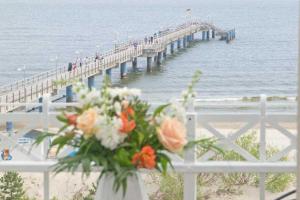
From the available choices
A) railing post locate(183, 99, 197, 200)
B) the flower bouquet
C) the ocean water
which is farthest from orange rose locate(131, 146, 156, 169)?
the ocean water

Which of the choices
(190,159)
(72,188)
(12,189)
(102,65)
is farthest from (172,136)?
(102,65)

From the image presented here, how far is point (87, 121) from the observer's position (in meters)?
2.83

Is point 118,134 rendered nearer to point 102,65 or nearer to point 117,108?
point 117,108

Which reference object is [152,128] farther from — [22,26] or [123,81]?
[22,26]

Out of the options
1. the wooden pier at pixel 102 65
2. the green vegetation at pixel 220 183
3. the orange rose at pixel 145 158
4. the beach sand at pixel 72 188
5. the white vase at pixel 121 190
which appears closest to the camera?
the orange rose at pixel 145 158

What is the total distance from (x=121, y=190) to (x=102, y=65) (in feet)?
109

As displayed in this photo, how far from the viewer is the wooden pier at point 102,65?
25.7 m

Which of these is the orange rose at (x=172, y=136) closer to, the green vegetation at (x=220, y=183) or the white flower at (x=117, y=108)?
the white flower at (x=117, y=108)

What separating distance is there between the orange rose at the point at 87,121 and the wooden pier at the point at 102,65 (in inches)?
565

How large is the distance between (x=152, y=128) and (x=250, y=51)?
54844 mm

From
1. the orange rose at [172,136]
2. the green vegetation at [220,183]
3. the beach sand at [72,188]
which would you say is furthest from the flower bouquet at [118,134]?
the green vegetation at [220,183]

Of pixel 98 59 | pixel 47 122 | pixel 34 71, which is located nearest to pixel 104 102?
pixel 47 122

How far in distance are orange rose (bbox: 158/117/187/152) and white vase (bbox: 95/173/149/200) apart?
0.27 meters

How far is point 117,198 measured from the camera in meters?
3.06
